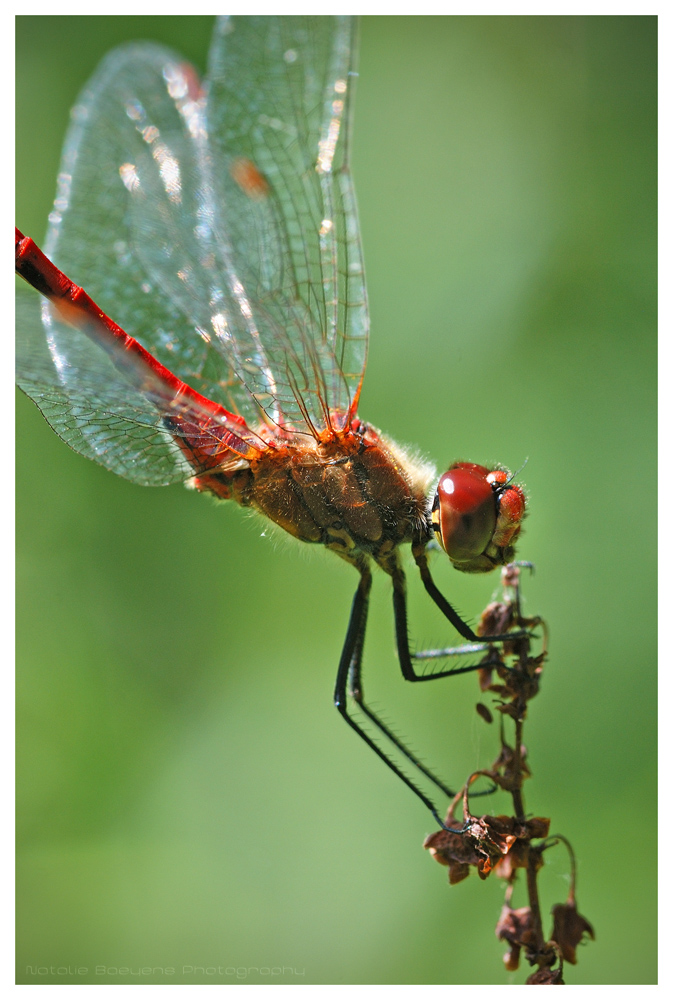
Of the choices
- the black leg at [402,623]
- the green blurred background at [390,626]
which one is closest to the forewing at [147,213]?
the green blurred background at [390,626]

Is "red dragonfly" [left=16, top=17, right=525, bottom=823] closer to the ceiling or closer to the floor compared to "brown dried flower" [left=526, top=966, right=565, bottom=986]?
closer to the ceiling

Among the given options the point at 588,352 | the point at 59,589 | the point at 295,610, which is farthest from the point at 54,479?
the point at 588,352

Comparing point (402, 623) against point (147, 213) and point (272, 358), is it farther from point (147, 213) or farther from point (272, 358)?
point (147, 213)

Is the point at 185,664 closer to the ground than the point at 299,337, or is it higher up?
closer to the ground

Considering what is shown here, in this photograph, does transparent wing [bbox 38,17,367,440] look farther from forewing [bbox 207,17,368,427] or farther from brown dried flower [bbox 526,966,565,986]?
brown dried flower [bbox 526,966,565,986]

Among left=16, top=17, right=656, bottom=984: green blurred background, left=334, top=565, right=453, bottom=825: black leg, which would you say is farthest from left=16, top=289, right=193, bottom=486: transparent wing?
left=334, top=565, right=453, bottom=825: black leg

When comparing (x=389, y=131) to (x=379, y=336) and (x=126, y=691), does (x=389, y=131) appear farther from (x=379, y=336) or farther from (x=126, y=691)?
(x=126, y=691)

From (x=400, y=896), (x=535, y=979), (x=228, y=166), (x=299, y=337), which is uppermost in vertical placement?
(x=228, y=166)
